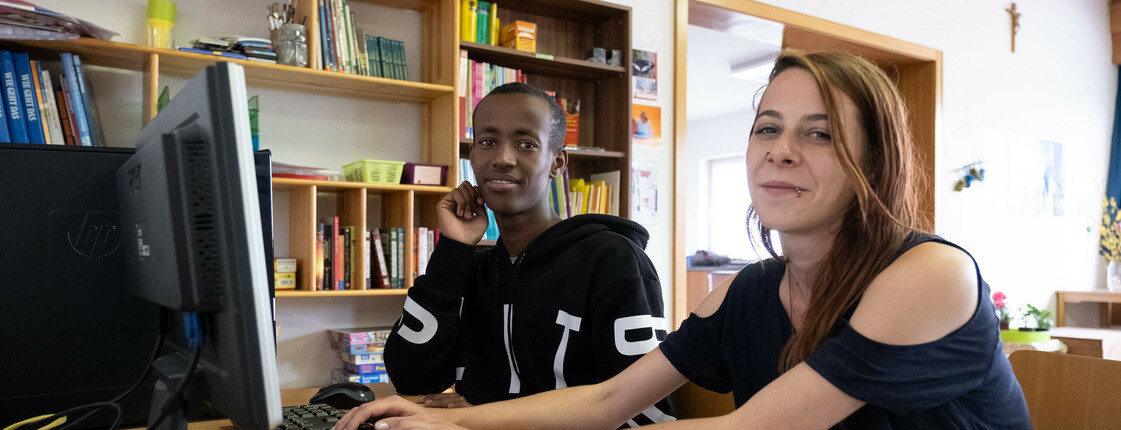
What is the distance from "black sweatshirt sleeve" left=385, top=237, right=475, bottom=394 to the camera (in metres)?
1.59

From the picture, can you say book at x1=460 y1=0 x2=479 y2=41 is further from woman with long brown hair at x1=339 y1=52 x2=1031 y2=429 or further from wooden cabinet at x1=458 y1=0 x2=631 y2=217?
woman with long brown hair at x1=339 y1=52 x2=1031 y2=429

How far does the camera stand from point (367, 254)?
2627 mm

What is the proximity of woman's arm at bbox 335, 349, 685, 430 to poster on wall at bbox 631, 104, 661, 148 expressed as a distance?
7.16ft

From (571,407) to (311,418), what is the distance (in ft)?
1.19

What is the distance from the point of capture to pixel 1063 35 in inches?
219

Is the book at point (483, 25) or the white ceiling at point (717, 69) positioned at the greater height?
the white ceiling at point (717, 69)

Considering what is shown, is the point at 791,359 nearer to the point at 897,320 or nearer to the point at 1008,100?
the point at 897,320

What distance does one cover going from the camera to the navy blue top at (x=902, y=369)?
840mm

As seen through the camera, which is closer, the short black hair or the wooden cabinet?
the short black hair

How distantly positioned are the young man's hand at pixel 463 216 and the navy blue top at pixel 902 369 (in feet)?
2.26

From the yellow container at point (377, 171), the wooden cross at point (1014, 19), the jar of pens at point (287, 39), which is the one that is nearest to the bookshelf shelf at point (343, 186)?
the yellow container at point (377, 171)

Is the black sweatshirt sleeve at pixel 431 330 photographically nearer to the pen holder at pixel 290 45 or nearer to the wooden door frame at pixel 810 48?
the pen holder at pixel 290 45

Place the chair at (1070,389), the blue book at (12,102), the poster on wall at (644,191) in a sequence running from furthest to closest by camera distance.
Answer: the poster on wall at (644,191)
the blue book at (12,102)
the chair at (1070,389)

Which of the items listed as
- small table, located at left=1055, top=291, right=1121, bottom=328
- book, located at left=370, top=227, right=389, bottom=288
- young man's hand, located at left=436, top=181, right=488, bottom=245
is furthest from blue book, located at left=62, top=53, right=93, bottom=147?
small table, located at left=1055, top=291, right=1121, bottom=328
